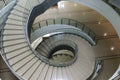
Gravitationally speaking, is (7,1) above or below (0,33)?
above

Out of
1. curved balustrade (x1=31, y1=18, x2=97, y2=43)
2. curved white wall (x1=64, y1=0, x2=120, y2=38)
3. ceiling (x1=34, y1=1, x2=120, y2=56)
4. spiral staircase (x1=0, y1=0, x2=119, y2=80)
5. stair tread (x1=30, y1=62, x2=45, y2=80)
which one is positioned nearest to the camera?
stair tread (x1=30, y1=62, x2=45, y2=80)

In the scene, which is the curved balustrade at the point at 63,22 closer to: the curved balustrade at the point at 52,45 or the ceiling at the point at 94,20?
the ceiling at the point at 94,20

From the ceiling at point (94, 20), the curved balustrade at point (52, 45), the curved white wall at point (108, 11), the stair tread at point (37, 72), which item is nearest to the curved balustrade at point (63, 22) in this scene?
the ceiling at point (94, 20)

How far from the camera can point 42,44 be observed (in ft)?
55.1

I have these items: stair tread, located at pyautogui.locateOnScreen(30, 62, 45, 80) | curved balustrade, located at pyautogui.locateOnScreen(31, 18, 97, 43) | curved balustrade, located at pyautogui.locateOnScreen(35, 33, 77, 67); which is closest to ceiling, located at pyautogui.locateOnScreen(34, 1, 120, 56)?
curved balustrade, located at pyautogui.locateOnScreen(31, 18, 97, 43)

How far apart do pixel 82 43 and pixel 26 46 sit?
5.25 meters

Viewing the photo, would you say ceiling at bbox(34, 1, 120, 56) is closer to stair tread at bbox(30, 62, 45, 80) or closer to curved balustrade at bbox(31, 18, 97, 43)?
curved balustrade at bbox(31, 18, 97, 43)

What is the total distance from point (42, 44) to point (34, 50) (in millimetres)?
4880

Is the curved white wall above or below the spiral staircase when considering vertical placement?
above

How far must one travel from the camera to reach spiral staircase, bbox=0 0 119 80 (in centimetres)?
1137

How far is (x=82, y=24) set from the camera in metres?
16.1

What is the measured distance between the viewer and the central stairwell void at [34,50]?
11.3 meters

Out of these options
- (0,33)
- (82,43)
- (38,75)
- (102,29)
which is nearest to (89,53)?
(82,43)

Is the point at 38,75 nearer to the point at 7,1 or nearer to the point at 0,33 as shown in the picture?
the point at 0,33
